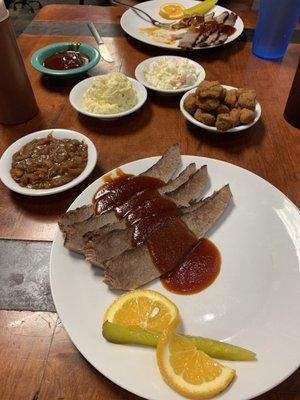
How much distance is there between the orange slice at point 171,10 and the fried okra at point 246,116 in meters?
1.88

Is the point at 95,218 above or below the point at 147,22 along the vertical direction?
below

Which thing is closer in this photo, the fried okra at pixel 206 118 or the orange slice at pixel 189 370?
the orange slice at pixel 189 370

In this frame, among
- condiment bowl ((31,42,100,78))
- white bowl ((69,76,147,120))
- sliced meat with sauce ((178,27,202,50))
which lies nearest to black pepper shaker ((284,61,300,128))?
white bowl ((69,76,147,120))

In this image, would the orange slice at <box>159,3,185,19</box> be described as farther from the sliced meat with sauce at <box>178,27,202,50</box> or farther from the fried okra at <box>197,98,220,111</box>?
the fried okra at <box>197,98,220,111</box>

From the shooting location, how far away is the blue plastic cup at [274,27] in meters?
2.49

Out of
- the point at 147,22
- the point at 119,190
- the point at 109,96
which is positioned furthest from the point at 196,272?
the point at 147,22

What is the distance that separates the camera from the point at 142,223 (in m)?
1.53

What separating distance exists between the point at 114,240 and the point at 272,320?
0.70m

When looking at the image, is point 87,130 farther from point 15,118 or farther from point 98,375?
point 98,375

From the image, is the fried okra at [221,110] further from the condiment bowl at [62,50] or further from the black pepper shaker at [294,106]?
the condiment bowl at [62,50]

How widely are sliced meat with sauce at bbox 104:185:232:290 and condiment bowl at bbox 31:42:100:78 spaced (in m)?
1.57

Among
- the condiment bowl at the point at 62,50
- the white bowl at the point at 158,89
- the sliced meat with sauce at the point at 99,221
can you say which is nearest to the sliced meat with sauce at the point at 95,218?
the sliced meat with sauce at the point at 99,221

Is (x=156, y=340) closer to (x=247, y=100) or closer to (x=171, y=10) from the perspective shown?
(x=247, y=100)

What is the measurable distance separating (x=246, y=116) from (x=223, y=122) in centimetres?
15
